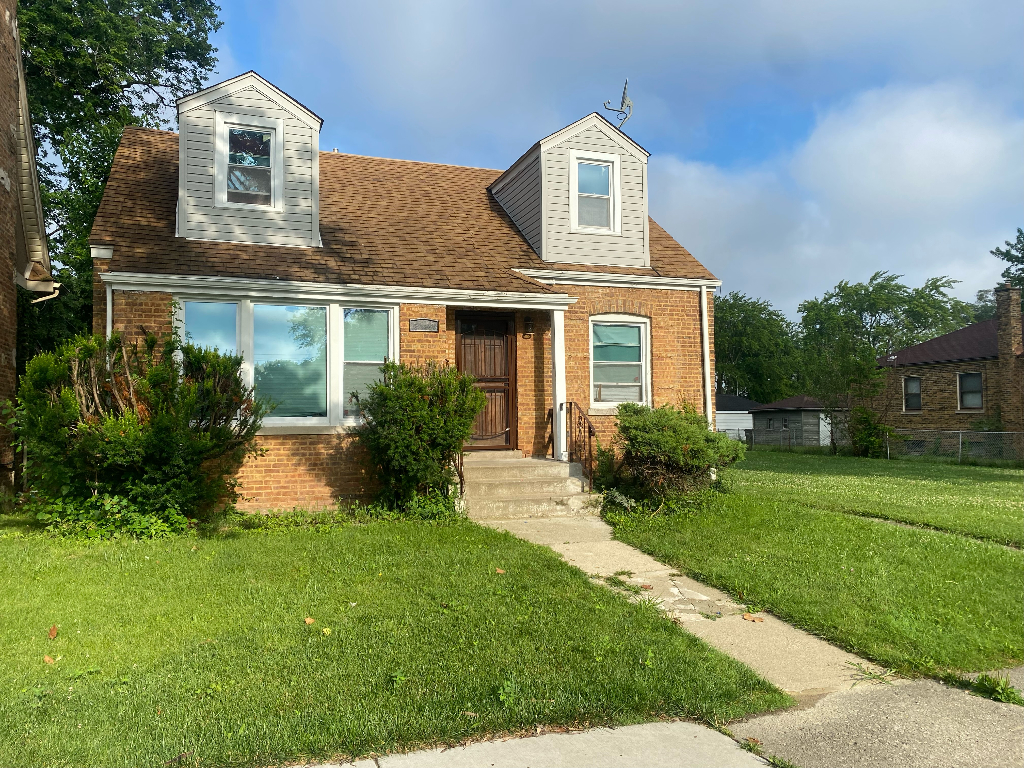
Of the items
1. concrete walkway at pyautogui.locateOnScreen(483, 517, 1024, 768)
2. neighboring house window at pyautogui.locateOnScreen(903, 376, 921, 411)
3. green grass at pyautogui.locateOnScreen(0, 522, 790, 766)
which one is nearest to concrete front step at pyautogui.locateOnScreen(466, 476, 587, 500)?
green grass at pyautogui.locateOnScreen(0, 522, 790, 766)

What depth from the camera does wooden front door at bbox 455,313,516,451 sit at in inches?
449

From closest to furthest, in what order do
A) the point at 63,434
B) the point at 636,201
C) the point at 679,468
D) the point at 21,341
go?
the point at 63,434 < the point at 679,468 < the point at 636,201 < the point at 21,341

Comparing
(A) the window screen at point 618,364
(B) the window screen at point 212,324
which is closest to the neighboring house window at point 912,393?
(A) the window screen at point 618,364

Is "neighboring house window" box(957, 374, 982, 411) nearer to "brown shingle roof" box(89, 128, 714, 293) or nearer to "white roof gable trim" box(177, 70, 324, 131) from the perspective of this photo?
"brown shingle roof" box(89, 128, 714, 293)

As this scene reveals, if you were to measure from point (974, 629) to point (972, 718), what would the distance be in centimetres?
171

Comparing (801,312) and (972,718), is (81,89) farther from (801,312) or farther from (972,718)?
(801,312)

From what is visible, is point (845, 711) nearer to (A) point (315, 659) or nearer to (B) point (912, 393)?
(A) point (315, 659)

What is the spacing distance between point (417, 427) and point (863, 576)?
521cm

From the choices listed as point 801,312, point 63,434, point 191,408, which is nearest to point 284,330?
point 191,408

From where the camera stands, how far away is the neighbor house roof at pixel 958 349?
2666cm

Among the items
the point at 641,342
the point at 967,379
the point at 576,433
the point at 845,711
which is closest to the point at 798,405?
the point at 967,379

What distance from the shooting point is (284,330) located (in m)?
9.76

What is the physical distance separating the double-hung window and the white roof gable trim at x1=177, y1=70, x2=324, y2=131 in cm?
2658

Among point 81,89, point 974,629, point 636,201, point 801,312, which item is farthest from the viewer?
point 801,312
